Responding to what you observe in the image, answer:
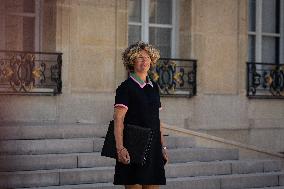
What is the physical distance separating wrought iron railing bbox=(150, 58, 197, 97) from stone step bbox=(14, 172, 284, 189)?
115 inches

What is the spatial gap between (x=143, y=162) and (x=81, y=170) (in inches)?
115

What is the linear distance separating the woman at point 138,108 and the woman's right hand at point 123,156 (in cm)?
6

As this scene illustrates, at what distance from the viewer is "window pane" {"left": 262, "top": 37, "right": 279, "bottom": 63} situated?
1500 cm

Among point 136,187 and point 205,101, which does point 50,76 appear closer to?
point 205,101

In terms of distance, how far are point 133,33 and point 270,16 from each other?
3.23 metres

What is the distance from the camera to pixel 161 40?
13781mm

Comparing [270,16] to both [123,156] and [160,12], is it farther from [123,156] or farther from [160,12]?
[123,156]

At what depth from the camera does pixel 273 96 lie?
14.5m

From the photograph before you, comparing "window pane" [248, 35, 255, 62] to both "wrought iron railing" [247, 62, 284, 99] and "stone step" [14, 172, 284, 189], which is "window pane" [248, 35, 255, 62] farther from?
"stone step" [14, 172, 284, 189]

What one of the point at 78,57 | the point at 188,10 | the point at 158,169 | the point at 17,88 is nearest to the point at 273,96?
the point at 188,10

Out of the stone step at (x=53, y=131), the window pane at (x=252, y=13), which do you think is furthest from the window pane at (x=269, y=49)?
the stone step at (x=53, y=131)

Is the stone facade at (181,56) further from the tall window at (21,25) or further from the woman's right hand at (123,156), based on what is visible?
the woman's right hand at (123,156)

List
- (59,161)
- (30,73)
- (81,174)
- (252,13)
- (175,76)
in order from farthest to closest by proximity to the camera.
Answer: (252,13) < (175,76) < (30,73) < (59,161) < (81,174)

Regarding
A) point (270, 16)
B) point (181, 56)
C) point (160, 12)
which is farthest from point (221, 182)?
point (270, 16)
